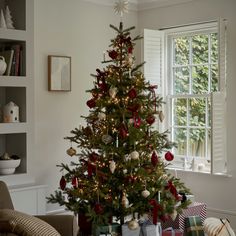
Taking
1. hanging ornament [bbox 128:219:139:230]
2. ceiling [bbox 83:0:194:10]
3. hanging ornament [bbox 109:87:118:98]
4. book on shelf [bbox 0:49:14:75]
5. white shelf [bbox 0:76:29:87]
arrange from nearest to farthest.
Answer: hanging ornament [bbox 128:219:139:230] < hanging ornament [bbox 109:87:118:98] < white shelf [bbox 0:76:29:87] < book on shelf [bbox 0:49:14:75] < ceiling [bbox 83:0:194:10]

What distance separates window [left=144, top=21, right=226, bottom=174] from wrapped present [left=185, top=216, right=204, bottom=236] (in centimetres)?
146

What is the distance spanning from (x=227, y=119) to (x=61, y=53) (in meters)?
1.96

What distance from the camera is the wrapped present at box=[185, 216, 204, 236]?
395cm

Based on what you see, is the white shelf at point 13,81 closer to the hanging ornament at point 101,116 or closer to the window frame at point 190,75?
the hanging ornament at point 101,116

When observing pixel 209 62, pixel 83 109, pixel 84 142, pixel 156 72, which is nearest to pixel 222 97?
pixel 209 62

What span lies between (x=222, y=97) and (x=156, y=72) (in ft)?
3.33

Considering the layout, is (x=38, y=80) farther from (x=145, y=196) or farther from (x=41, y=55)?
(x=145, y=196)

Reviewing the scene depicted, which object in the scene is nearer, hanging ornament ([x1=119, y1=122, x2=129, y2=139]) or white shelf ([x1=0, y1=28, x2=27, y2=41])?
hanging ornament ([x1=119, y1=122, x2=129, y2=139])

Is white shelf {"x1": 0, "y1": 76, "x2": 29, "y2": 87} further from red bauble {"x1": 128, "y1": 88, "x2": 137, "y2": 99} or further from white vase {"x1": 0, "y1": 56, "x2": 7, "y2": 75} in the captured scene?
red bauble {"x1": 128, "y1": 88, "x2": 137, "y2": 99}

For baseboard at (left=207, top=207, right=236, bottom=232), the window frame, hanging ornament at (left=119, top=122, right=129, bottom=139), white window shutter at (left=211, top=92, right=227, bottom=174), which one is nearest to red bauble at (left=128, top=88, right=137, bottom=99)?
hanging ornament at (left=119, top=122, right=129, bottom=139)

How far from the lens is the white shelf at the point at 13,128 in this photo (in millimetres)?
4750

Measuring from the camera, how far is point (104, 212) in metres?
3.97

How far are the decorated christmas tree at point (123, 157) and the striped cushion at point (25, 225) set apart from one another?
942 millimetres

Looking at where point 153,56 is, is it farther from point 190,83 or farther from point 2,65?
point 2,65
